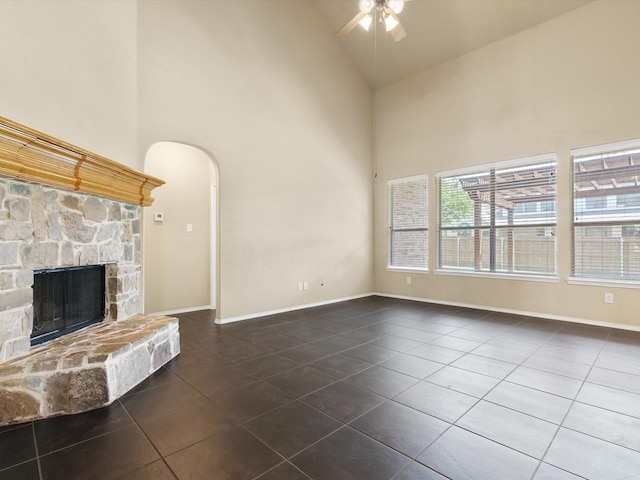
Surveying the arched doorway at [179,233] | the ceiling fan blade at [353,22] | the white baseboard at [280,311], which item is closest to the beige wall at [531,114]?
the white baseboard at [280,311]

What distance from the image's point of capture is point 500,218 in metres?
5.06

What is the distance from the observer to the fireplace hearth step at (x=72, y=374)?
195cm

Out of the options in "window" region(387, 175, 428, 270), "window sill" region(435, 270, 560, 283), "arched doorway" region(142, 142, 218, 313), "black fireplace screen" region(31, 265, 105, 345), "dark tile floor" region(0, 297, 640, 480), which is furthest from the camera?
"window" region(387, 175, 428, 270)

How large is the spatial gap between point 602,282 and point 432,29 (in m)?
4.48

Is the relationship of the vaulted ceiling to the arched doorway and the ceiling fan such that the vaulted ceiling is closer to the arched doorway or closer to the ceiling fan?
the ceiling fan

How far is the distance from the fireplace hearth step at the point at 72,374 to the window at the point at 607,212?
5324mm

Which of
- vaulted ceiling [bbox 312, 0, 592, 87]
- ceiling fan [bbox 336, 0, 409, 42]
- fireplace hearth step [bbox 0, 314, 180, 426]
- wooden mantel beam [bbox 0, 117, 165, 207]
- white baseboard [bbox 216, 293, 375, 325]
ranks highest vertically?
vaulted ceiling [bbox 312, 0, 592, 87]

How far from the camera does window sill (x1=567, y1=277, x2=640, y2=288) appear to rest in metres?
3.96

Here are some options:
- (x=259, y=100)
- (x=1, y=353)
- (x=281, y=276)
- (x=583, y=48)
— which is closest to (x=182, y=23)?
(x=259, y=100)

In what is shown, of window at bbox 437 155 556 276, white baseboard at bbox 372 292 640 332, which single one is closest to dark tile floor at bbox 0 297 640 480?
white baseboard at bbox 372 292 640 332

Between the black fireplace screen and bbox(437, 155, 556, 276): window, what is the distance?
5.06 meters

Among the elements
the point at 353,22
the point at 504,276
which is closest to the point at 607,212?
the point at 504,276

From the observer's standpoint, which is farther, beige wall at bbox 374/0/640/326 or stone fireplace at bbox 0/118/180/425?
beige wall at bbox 374/0/640/326

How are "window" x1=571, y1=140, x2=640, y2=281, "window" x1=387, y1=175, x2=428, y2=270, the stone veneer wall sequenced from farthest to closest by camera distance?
1. "window" x1=387, y1=175, x2=428, y2=270
2. "window" x1=571, y1=140, x2=640, y2=281
3. the stone veneer wall
